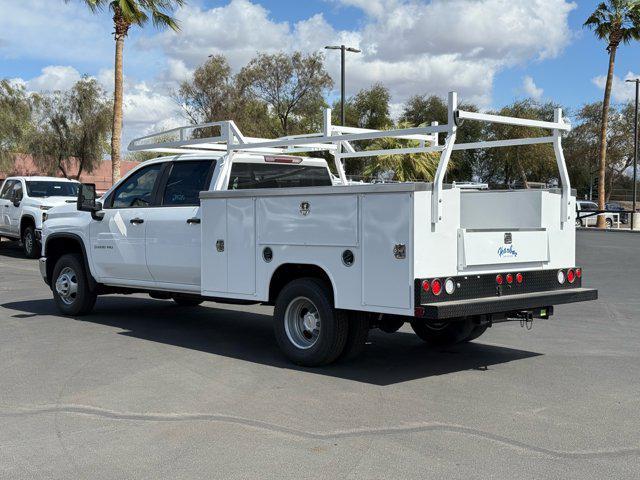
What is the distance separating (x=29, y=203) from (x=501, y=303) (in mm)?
15970

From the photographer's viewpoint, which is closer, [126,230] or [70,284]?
[126,230]

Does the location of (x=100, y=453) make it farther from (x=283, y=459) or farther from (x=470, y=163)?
(x=470, y=163)

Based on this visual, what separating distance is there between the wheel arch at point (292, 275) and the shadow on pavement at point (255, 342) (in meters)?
0.71

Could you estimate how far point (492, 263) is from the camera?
23.1ft

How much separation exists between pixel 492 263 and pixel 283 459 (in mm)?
2983

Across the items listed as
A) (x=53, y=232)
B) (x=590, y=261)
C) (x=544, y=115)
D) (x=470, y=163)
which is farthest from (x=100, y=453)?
(x=544, y=115)

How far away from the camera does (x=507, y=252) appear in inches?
283

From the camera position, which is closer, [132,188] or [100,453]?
[100,453]

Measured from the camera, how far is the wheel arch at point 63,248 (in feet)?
33.7

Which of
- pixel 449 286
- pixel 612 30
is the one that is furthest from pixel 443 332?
pixel 612 30

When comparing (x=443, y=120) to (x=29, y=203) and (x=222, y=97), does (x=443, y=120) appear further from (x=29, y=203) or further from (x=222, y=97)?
(x=29, y=203)

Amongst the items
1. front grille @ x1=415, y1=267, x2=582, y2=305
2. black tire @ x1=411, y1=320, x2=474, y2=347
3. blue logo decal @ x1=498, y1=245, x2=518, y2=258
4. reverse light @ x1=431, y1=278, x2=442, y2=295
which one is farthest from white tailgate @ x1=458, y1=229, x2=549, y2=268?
black tire @ x1=411, y1=320, x2=474, y2=347

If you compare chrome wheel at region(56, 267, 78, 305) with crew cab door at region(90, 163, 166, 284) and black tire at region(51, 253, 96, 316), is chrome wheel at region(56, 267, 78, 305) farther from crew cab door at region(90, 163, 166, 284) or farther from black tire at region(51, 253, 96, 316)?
crew cab door at region(90, 163, 166, 284)

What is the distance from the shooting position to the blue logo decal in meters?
7.10
